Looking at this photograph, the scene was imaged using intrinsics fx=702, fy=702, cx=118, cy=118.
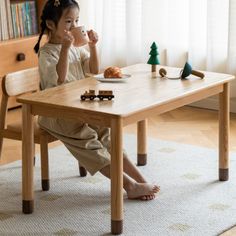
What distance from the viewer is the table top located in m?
2.63

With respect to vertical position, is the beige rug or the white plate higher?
the white plate

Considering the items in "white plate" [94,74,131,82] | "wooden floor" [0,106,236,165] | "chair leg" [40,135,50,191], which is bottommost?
"wooden floor" [0,106,236,165]

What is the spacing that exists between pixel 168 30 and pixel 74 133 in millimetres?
1804

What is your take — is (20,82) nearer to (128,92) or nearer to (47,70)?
(47,70)

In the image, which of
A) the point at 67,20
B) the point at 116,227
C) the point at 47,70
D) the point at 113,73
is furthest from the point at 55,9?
the point at 116,227

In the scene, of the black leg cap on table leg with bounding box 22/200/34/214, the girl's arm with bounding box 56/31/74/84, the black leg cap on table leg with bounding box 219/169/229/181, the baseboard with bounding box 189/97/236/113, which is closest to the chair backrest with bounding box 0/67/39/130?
the girl's arm with bounding box 56/31/74/84

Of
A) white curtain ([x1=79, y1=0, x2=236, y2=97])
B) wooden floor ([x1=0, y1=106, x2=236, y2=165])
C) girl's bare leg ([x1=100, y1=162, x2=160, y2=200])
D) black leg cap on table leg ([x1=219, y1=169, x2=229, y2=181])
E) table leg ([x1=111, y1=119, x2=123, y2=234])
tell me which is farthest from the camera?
white curtain ([x1=79, y1=0, x2=236, y2=97])

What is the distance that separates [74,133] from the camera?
2.93 m

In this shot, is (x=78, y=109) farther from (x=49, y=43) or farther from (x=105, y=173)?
(x=49, y=43)

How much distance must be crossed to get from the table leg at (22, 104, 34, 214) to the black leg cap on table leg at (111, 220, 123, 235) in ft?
1.34

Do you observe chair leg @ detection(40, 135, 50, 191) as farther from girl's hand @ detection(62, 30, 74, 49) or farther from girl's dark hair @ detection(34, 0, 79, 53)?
girl's dark hair @ detection(34, 0, 79, 53)

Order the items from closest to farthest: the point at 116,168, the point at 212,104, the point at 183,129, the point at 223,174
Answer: the point at 116,168
the point at 223,174
the point at 183,129
the point at 212,104

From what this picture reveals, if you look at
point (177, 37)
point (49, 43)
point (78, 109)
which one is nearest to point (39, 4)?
point (177, 37)

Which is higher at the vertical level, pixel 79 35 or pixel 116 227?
pixel 79 35
